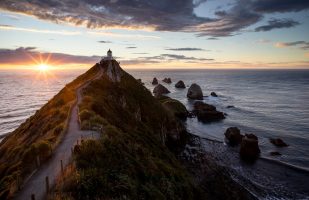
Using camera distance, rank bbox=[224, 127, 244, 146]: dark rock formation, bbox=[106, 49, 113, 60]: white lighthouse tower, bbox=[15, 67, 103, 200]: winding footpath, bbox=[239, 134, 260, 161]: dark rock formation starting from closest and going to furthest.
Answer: bbox=[15, 67, 103, 200]: winding footpath < bbox=[239, 134, 260, 161]: dark rock formation < bbox=[224, 127, 244, 146]: dark rock formation < bbox=[106, 49, 113, 60]: white lighthouse tower

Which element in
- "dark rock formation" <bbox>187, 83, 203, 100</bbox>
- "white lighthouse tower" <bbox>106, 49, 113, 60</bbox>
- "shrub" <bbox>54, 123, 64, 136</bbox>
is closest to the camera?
"shrub" <bbox>54, 123, 64, 136</bbox>

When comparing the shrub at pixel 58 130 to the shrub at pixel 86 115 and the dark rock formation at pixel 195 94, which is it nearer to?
the shrub at pixel 86 115

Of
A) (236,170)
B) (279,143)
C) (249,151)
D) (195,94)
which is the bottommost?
(236,170)

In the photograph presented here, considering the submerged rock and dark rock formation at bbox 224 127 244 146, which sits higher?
the submerged rock

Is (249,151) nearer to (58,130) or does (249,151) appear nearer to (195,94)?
(58,130)

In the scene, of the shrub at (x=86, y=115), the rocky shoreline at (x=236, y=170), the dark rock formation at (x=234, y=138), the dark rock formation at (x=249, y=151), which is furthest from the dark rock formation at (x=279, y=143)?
the shrub at (x=86, y=115)

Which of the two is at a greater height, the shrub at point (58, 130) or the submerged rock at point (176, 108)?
the shrub at point (58, 130)

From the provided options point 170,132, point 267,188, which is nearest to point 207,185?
point 267,188

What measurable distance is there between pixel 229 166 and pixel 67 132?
90.1 ft

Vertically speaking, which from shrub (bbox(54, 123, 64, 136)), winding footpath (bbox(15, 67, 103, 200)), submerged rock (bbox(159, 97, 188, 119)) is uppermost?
shrub (bbox(54, 123, 64, 136))

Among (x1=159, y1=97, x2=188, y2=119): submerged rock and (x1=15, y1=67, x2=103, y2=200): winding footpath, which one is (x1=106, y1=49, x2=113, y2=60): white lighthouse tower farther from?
(x1=15, y1=67, x2=103, y2=200): winding footpath

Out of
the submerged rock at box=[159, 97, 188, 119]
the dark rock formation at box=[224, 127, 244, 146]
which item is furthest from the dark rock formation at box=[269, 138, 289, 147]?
the submerged rock at box=[159, 97, 188, 119]

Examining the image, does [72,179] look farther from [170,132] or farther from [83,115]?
[170,132]

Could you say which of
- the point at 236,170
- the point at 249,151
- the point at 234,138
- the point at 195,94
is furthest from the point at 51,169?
the point at 195,94
